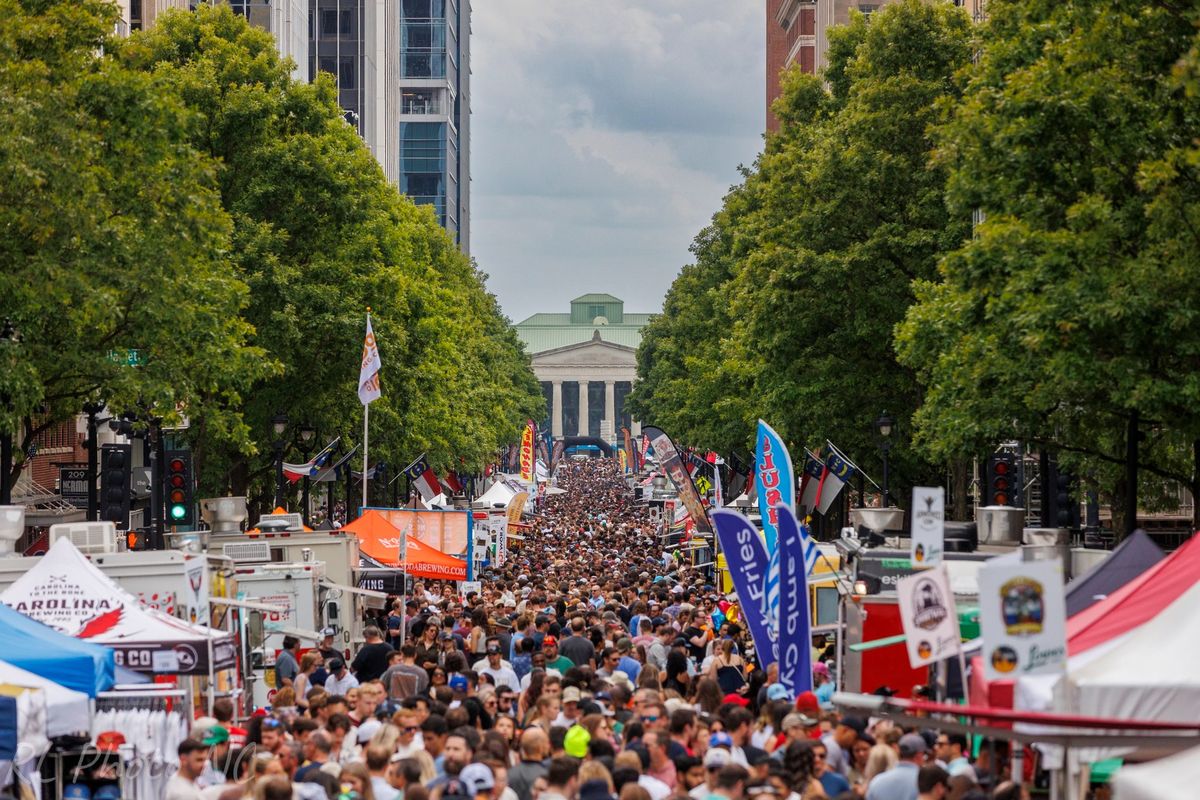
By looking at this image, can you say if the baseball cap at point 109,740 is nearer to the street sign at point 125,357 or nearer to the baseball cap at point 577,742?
the baseball cap at point 577,742

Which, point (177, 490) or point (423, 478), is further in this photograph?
point (423, 478)

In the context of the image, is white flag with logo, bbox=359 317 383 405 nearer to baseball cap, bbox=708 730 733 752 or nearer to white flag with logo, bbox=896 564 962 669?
baseball cap, bbox=708 730 733 752

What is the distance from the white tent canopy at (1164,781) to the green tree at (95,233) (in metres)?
20.0

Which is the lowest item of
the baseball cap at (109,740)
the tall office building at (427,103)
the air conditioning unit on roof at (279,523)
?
the baseball cap at (109,740)

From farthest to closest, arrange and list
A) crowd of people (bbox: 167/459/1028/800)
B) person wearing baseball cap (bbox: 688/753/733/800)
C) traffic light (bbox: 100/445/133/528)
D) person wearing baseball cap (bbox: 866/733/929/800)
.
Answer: traffic light (bbox: 100/445/133/528) → person wearing baseball cap (bbox: 866/733/929/800) → crowd of people (bbox: 167/459/1028/800) → person wearing baseball cap (bbox: 688/753/733/800)

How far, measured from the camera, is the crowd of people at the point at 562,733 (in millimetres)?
11232

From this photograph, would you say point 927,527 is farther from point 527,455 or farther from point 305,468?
point 527,455

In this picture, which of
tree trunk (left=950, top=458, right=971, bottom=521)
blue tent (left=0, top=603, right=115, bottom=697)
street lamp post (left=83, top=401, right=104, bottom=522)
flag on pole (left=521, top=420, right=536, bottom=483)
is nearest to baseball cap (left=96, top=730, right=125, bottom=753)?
blue tent (left=0, top=603, right=115, bottom=697)

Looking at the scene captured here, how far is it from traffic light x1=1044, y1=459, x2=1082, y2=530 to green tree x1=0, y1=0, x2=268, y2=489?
42.6ft

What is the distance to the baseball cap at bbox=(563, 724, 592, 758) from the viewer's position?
42.4 feet

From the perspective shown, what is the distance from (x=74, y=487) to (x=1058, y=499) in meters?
24.8

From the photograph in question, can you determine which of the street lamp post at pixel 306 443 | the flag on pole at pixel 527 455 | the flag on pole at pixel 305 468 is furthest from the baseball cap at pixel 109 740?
the flag on pole at pixel 527 455

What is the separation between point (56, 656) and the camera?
14.0m

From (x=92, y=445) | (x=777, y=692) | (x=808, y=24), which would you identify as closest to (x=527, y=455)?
(x=808, y=24)
